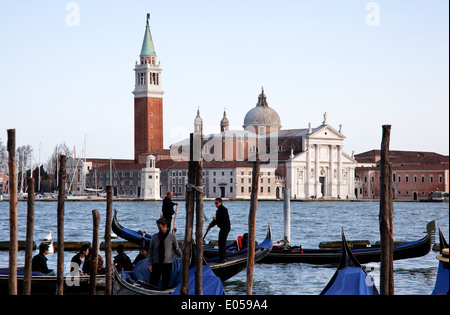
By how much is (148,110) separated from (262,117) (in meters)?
9.01

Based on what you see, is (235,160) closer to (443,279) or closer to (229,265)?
(229,265)

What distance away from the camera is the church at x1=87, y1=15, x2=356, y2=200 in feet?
177

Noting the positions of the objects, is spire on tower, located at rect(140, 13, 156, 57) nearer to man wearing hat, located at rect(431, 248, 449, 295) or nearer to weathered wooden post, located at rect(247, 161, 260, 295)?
weathered wooden post, located at rect(247, 161, 260, 295)

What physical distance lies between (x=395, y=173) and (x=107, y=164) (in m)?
21.9

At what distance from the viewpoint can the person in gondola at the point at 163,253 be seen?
5867mm

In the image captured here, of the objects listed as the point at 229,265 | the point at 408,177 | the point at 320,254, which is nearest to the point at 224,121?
the point at 408,177

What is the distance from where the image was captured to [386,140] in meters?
5.80

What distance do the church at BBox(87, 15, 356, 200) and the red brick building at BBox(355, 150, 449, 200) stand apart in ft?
8.37

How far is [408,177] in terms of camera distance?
184 feet

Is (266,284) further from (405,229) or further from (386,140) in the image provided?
(405,229)

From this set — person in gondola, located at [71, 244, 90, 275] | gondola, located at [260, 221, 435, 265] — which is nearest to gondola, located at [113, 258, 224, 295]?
person in gondola, located at [71, 244, 90, 275]

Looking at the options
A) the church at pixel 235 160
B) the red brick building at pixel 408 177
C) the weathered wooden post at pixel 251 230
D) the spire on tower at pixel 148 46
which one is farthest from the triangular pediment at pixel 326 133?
the weathered wooden post at pixel 251 230

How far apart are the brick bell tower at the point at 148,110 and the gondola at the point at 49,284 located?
47.8 metres
